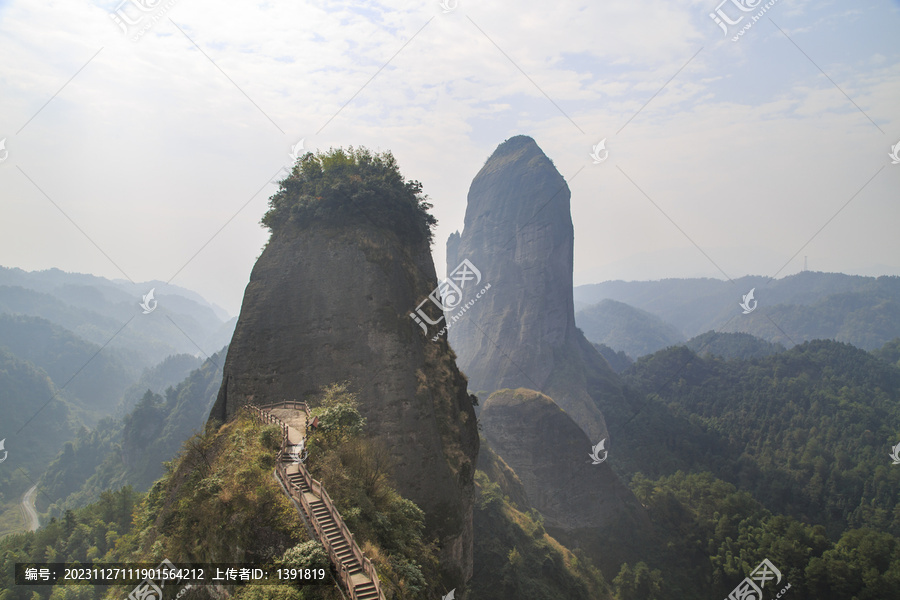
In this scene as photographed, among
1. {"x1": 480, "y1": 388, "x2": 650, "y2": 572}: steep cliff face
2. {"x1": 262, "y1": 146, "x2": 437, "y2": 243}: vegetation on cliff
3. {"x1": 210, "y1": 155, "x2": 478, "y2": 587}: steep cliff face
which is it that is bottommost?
{"x1": 480, "y1": 388, "x2": 650, "y2": 572}: steep cliff face

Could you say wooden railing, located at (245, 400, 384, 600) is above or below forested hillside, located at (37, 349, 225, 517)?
below

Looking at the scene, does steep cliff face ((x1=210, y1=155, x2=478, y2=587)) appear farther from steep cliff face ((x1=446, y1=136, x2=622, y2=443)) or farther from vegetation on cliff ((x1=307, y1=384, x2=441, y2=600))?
steep cliff face ((x1=446, y1=136, x2=622, y2=443))

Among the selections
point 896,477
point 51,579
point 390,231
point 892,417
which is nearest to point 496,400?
point 390,231

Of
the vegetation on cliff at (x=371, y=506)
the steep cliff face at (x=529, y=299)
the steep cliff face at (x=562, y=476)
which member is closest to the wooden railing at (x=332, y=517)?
the vegetation on cliff at (x=371, y=506)

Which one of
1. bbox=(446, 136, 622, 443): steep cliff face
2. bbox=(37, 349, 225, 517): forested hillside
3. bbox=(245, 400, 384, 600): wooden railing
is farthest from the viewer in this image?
bbox=(446, 136, 622, 443): steep cliff face

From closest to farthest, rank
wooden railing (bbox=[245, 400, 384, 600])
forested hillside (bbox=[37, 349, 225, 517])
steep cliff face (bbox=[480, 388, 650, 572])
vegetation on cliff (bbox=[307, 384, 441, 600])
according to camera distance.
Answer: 1. wooden railing (bbox=[245, 400, 384, 600])
2. vegetation on cliff (bbox=[307, 384, 441, 600])
3. steep cliff face (bbox=[480, 388, 650, 572])
4. forested hillside (bbox=[37, 349, 225, 517])

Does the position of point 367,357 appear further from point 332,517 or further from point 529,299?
point 529,299

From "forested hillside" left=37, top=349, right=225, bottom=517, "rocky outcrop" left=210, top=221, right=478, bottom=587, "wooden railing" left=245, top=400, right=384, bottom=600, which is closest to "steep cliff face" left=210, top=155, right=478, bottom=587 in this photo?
"rocky outcrop" left=210, top=221, right=478, bottom=587

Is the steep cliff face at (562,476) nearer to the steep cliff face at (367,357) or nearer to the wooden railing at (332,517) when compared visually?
the steep cliff face at (367,357)
